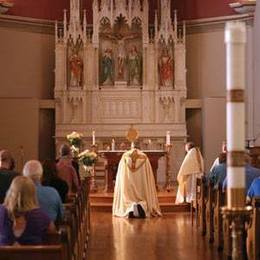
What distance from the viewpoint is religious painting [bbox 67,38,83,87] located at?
18.1m

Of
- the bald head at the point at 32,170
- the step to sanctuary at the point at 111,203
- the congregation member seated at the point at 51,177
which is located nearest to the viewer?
the bald head at the point at 32,170

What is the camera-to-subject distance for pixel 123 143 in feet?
56.3

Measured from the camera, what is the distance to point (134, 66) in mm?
18531

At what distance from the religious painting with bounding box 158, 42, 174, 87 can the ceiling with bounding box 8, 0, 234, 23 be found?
1212 millimetres

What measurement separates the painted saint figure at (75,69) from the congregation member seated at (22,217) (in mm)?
13628

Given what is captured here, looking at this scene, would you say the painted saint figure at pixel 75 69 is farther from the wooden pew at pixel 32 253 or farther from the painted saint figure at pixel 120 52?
the wooden pew at pixel 32 253

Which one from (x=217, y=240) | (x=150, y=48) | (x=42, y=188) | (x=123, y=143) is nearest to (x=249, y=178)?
(x=217, y=240)

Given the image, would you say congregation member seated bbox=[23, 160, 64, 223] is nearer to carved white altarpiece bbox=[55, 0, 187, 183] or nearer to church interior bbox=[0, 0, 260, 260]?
church interior bbox=[0, 0, 260, 260]

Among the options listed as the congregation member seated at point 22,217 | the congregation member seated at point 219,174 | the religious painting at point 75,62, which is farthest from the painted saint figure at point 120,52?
the congregation member seated at point 22,217

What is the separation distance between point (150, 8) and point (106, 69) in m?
2.42

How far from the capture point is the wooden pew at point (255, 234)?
261 inches

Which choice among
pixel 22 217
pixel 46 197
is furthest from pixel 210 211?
pixel 22 217

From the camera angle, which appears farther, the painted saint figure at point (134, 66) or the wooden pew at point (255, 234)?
the painted saint figure at point (134, 66)

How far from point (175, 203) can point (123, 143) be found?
390 cm
